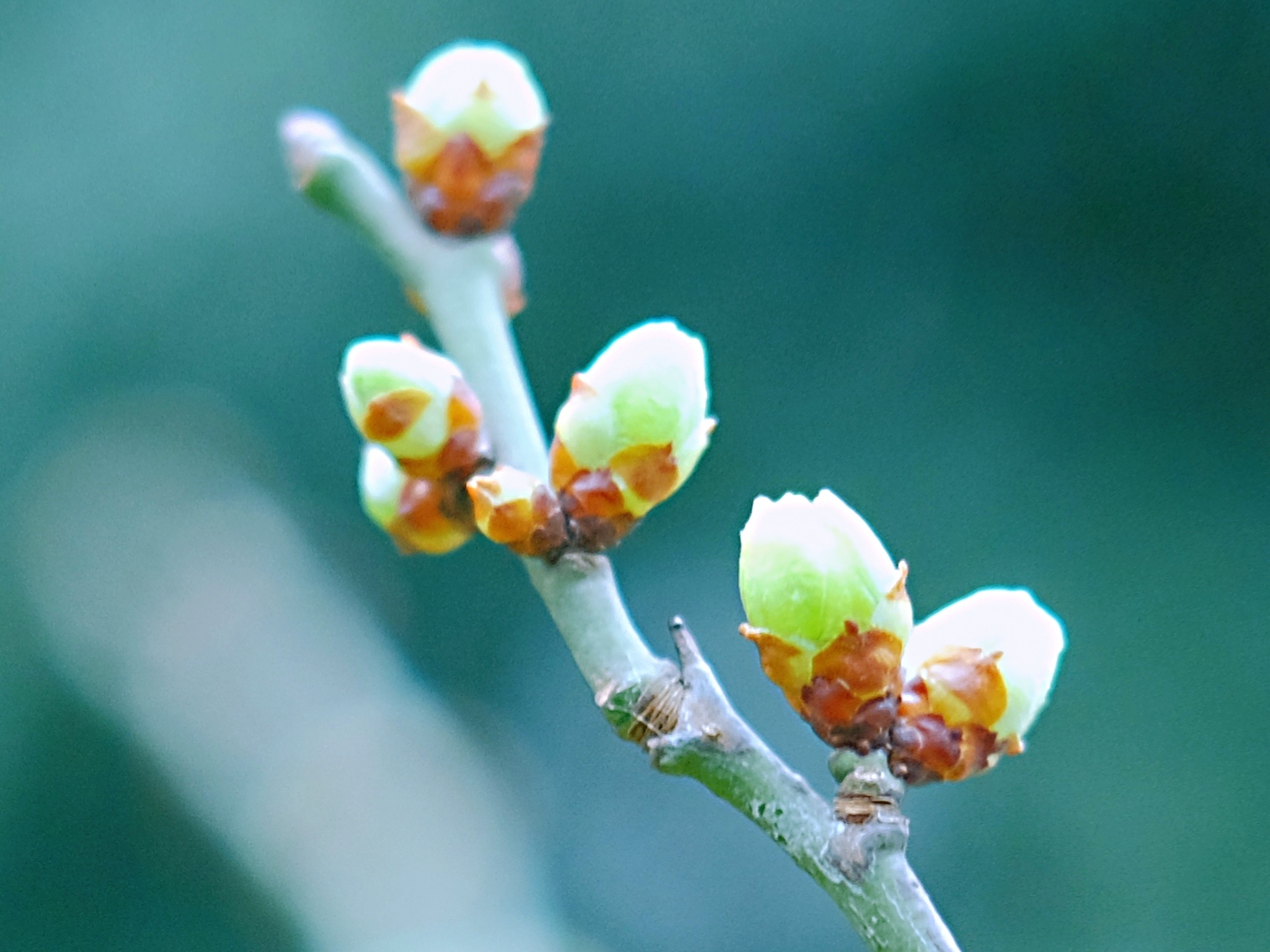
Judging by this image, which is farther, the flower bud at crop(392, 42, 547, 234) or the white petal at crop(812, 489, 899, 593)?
the flower bud at crop(392, 42, 547, 234)

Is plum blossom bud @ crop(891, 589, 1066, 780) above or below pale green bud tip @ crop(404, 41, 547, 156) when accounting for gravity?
below

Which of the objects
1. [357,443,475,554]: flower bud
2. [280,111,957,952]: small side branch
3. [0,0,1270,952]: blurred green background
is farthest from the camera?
[0,0,1270,952]: blurred green background

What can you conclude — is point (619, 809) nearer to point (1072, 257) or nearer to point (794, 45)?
point (1072, 257)

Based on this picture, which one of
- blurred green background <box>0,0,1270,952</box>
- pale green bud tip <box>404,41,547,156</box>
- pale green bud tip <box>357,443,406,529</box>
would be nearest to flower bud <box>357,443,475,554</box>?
pale green bud tip <box>357,443,406,529</box>

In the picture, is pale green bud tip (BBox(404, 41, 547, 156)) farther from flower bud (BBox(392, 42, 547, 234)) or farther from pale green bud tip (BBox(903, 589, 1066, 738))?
pale green bud tip (BBox(903, 589, 1066, 738))

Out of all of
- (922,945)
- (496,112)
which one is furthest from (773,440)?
(922,945)

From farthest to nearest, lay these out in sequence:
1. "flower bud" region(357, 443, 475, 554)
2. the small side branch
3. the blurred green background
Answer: the blurred green background → "flower bud" region(357, 443, 475, 554) → the small side branch

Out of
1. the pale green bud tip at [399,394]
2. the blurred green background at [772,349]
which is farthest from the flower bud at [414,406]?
the blurred green background at [772,349]

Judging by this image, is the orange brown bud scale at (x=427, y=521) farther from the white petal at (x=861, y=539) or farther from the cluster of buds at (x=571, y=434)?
the white petal at (x=861, y=539)
